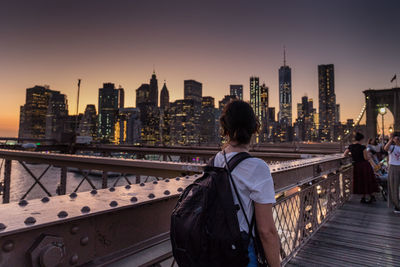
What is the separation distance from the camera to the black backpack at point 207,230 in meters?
1.50

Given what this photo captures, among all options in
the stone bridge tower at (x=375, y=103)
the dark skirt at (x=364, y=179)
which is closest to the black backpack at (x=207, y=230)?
the dark skirt at (x=364, y=179)

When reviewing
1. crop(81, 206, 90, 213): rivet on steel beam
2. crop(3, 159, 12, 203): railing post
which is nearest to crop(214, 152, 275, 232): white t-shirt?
crop(81, 206, 90, 213): rivet on steel beam

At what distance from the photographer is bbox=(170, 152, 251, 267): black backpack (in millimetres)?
1498

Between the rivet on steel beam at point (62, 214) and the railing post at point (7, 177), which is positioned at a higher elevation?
the rivet on steel beam at point (62, 214)

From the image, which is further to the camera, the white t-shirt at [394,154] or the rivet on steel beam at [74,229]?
the white t-shirt at [394,154]

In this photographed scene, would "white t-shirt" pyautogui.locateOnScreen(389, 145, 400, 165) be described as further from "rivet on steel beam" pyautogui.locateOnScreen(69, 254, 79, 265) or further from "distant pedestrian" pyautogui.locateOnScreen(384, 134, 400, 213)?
"rivet on steel beam" pyautogui.locateOnScreen(69, 254, 79, 265)

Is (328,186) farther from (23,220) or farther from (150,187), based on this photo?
(23,220)

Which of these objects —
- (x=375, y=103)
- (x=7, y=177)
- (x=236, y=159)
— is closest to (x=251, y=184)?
(x=236, y=159)

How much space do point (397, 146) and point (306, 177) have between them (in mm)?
4196

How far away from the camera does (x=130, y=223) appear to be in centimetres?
150

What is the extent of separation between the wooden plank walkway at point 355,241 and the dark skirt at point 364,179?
1040 millimetres

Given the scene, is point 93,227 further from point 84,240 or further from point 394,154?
point 394,154

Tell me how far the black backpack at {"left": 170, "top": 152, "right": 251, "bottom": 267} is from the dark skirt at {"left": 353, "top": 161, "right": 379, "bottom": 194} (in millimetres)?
8886

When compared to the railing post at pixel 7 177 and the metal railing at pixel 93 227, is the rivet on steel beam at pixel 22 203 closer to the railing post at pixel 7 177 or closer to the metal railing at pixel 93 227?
the metal railing at pixel 93 227
